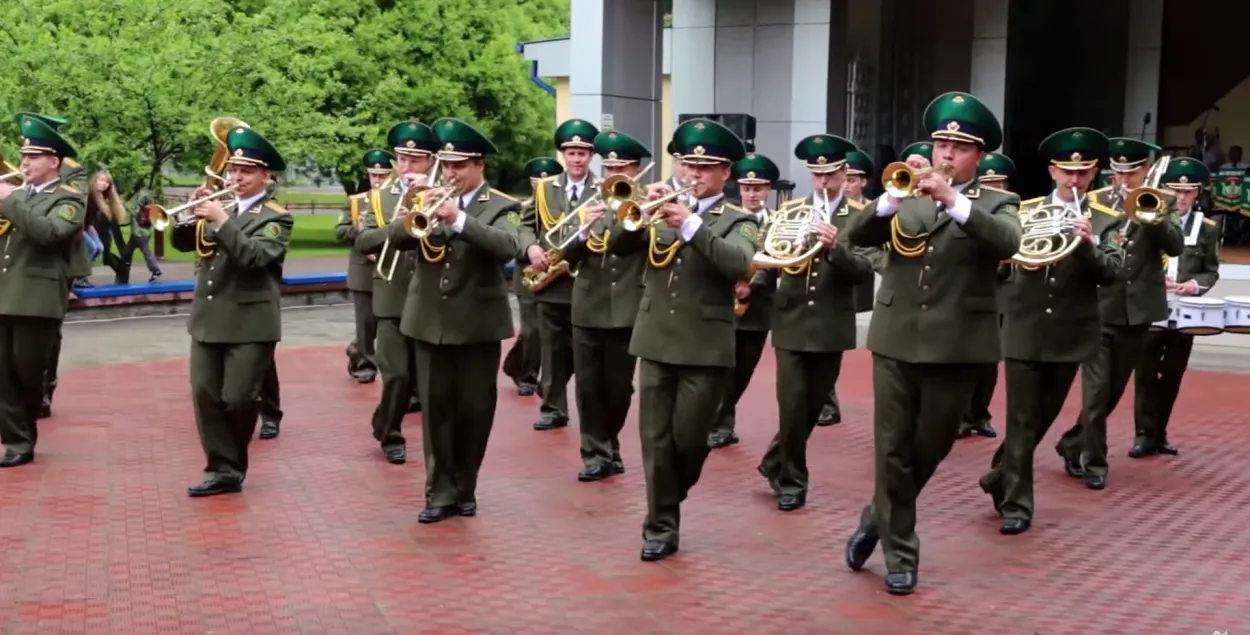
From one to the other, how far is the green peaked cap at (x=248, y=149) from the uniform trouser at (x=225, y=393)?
1.04 meters

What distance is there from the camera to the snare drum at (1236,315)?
1109 cm

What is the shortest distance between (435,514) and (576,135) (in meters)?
3.41

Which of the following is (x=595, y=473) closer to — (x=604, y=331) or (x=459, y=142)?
(x=604, y=331)

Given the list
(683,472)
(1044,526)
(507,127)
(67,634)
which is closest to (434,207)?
(683,472)

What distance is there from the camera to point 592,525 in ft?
28.3

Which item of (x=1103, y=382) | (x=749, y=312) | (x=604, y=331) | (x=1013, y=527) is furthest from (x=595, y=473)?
(x=1103, y=382)

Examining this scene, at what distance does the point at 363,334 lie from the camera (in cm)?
1357

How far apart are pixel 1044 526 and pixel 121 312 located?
13.6 m

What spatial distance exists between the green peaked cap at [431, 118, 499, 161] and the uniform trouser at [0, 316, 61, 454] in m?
3.24

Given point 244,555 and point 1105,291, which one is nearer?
point 244,555

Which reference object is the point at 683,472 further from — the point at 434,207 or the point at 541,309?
the point at 541,309

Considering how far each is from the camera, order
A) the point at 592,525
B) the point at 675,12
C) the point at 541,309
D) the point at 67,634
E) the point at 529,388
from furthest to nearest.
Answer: the point at 675,12, the point at 529,388, the point at 541,309, the point at 592,525, the point at 67,634

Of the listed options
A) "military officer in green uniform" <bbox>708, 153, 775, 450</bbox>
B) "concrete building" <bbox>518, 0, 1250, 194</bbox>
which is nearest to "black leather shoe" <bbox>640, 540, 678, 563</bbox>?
"military officer in green uniform" <bbox>708, 153, 775, 450</bbox>

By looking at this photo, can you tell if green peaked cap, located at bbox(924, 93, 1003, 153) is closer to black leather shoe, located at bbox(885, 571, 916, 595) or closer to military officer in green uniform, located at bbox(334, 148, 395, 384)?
black leather shoe, located at bbox(885, 571, 916, 595)
